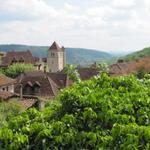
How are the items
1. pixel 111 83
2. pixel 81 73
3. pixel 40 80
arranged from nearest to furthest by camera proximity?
pixel 111 83
pixel 40 80
pixel 81 73

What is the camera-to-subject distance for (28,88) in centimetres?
5450

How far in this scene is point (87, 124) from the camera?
29.8 ft

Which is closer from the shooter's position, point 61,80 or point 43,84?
point 43,84

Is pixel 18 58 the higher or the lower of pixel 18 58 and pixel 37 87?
the higher

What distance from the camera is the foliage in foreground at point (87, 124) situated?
27.9ft

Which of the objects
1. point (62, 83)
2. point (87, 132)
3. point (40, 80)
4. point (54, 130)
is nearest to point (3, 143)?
point (54, 130)

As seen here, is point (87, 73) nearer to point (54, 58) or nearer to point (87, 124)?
point (54, 58)

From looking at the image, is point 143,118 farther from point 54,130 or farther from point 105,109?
point 54,130

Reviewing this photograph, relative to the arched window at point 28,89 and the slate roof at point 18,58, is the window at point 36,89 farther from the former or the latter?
the slate roof at point 18,58

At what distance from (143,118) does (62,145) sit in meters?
1.62

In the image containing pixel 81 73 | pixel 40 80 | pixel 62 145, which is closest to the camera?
pixel 62 145

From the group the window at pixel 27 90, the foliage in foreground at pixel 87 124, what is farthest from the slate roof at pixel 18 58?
the foliage in foreground at pixel 87 124

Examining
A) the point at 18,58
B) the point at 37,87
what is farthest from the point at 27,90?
the point at 18,58

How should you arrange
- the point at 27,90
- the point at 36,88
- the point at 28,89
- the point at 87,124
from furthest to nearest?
the point at 27,90
the point at 28,89
the point at 36,88
the point at 87,124
